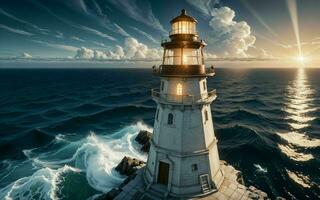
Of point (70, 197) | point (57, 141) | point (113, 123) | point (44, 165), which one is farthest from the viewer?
point (113, 123)

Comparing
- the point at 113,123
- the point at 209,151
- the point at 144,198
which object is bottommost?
the point at 113,123

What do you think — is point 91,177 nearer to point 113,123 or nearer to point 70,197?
point 70,197

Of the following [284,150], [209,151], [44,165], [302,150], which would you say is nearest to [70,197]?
[44,165]

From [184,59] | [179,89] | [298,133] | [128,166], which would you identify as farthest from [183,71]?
[298,133]

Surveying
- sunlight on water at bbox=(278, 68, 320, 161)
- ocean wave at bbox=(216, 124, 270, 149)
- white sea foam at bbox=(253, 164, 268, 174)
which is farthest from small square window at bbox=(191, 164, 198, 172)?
sunlight on water at bbox=(278, 68, 320, 161)

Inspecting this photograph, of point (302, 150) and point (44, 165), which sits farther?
point (302, 150)
